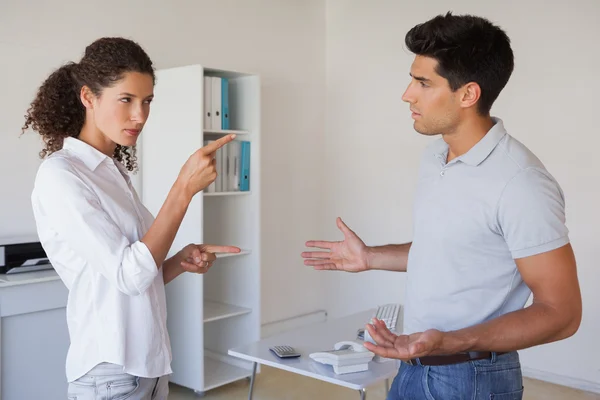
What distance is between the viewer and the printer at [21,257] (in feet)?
10.3

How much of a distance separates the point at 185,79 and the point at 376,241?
7.05ft

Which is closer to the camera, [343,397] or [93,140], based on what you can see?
[93,140]

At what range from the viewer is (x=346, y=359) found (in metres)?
2.36

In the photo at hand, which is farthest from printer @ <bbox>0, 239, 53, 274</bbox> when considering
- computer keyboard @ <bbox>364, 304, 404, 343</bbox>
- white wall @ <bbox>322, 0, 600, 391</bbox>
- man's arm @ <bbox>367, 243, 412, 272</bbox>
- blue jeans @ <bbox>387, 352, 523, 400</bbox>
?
white wall @ <bbox>322, 0, 600, 391</bbox>

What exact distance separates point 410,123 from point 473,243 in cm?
346

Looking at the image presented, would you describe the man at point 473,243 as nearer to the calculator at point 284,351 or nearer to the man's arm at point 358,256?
the man's arm at point 358,256

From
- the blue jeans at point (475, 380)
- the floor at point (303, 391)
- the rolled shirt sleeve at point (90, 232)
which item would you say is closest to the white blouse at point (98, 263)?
the rolled shirt sleeve at point (90, 232)

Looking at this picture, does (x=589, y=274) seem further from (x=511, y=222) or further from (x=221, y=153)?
(x=511, y=222)

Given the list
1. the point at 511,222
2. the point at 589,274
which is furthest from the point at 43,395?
the point at 589,274

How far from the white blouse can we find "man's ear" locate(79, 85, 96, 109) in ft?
0.34

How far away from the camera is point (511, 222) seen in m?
1.41

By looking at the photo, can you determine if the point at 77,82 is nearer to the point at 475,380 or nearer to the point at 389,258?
the point at 389,258

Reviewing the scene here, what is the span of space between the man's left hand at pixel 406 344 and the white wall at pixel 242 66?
274cm

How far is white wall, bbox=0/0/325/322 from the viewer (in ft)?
11.4
